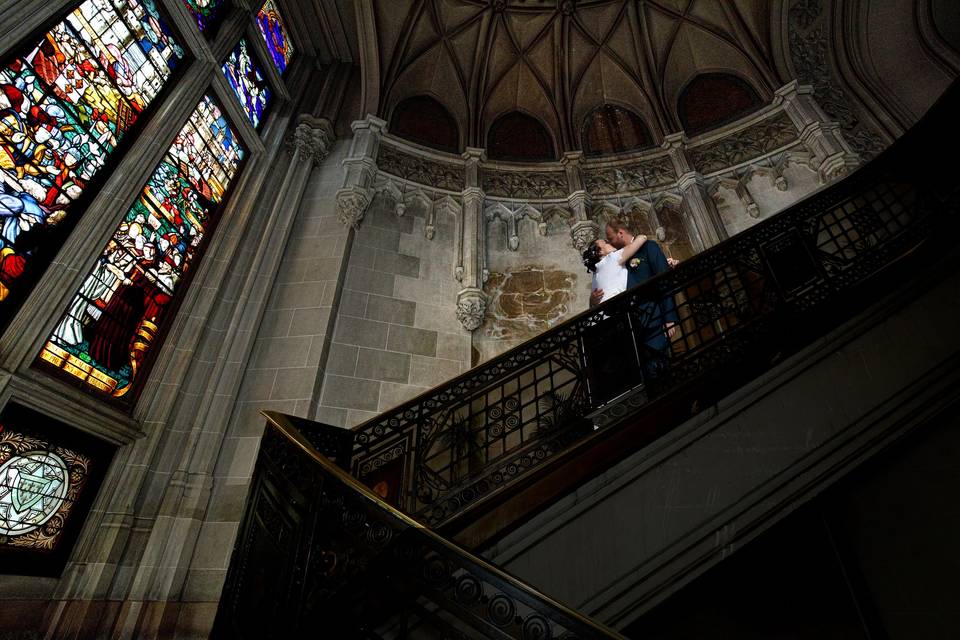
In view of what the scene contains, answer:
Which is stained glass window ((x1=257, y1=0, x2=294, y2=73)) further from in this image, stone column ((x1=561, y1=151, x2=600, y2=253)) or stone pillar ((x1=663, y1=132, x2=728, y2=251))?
stone pillar ((x1=663, y1=132, x2=728, y2=251))

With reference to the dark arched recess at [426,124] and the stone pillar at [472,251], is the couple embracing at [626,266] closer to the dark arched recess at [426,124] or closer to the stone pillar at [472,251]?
the stone pillar at [472,251]

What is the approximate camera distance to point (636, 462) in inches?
101

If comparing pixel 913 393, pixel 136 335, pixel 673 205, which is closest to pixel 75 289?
pixel 136 335

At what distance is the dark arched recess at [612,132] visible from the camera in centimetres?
895

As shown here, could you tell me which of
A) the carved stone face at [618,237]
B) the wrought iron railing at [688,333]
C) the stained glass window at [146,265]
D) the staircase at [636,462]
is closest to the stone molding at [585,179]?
the stained glass window at [146,265]

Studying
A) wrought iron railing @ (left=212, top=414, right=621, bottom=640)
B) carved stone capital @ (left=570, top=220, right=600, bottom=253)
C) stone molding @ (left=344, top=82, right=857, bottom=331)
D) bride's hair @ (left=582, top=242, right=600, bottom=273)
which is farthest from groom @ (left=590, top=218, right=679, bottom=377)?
carved stone capital @ (left=570, top=220, right=600, bottom=253)

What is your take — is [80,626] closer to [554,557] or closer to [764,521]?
[554,557]

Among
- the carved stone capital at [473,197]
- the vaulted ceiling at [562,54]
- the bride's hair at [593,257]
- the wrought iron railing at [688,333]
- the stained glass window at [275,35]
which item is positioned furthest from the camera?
the vaulted ceiling at [562,54]

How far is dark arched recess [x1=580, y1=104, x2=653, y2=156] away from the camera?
8945 mm

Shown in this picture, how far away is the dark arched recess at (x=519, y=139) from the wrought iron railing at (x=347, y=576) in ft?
24.4

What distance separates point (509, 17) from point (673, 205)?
191 inches

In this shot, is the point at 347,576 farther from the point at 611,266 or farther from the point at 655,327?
the point at 611,266

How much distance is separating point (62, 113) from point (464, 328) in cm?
459

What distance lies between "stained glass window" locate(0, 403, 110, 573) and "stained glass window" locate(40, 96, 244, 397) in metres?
0.49
